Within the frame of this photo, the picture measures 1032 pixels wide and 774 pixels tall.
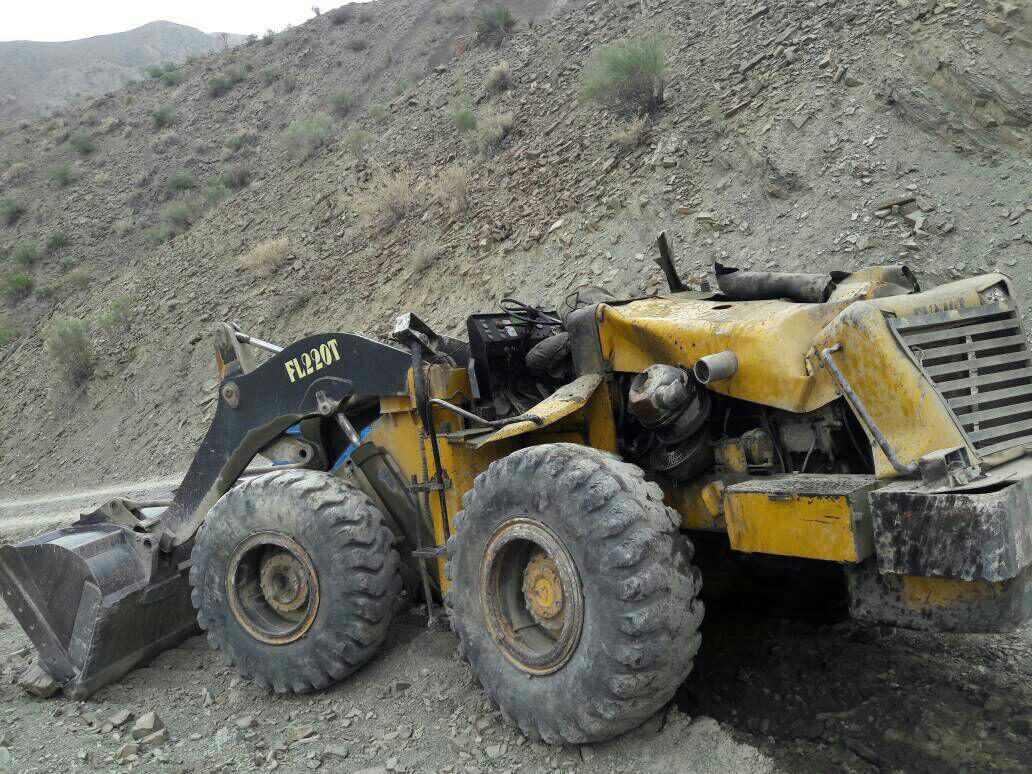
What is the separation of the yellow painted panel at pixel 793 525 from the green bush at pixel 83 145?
113 feet

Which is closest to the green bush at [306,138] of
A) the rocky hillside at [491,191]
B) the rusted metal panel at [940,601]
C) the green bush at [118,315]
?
the rocky hillside at [491,191]

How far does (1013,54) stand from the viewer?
950 cm

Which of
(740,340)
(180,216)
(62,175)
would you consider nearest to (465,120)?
(180,216)

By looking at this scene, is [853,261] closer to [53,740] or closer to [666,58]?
[666,58]

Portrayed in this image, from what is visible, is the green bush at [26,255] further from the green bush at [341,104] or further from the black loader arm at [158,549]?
the black loader arm at [158,549]

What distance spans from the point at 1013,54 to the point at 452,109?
39.2ft

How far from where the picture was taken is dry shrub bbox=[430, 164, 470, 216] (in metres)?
15.0

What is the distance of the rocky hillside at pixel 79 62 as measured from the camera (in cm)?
6856

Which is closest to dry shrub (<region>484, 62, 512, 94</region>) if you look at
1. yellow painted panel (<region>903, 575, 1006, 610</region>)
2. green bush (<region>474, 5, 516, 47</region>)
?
green bush (<region>474, 5, 516, 47</region>)

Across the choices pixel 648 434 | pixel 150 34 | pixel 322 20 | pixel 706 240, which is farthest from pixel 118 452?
pixel 150 34

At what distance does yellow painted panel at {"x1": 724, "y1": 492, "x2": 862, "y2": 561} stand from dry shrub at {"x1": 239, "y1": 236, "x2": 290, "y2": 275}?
15.9 meters

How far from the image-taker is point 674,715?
142 inches

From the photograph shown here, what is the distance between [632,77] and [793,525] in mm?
11414

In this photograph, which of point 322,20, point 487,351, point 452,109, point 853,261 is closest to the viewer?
point 487,351
